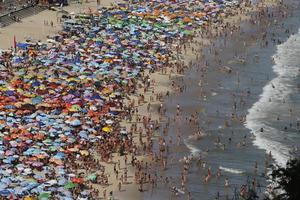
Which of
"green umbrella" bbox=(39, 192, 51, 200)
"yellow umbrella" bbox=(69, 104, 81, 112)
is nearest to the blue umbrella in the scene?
Answer: "green umbrella" bbox=(39, 192, 51, 200)

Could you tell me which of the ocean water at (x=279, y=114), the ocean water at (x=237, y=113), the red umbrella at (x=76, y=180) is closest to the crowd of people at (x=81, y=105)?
the red umbrella at (x=76, y=180)

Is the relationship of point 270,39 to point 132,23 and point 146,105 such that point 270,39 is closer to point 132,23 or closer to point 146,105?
point 132,23

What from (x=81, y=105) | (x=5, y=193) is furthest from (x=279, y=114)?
(x=5, y=193)

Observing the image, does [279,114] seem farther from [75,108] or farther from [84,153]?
[84,153]

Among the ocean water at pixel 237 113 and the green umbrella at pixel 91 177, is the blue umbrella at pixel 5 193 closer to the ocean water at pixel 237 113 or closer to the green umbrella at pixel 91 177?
the green umbrella at pixel 91 177

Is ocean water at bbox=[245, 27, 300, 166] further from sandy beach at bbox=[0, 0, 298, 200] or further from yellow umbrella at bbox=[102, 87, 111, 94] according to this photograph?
yellow umbrella at bbox=[102, 87, 111, 94]
